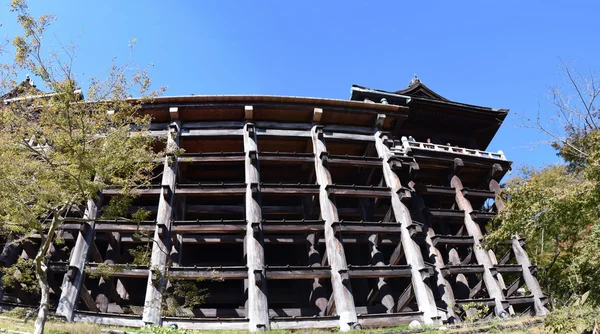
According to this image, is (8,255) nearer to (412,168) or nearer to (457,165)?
(412,168)

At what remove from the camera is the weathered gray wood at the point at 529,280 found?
61.2ft

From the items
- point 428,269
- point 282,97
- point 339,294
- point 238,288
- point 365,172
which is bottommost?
point 339,294

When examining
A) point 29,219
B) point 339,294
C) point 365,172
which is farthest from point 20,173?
point 365,172

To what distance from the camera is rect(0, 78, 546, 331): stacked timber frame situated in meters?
14.9

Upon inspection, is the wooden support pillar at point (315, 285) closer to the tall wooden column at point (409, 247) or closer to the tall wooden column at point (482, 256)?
the tall wooden column at point (409, 247)

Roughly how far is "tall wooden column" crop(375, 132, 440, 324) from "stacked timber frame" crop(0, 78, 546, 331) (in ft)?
0.17

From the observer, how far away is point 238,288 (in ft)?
63.4

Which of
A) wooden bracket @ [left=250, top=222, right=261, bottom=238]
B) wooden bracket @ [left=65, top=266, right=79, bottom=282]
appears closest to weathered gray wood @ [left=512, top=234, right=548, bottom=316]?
wooden bracket @ [left=250, top=222, right=261, bottom=238]

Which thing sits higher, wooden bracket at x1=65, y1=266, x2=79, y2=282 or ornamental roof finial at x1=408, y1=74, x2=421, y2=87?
ornamental roof finial at x1=408, y1=74, x2=421, y2=87

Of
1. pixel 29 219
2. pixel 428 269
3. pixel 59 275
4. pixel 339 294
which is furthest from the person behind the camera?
pixel 59 275

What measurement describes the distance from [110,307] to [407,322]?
1244 centimetres

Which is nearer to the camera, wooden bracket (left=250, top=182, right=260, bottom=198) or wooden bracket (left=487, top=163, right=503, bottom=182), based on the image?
wooden bracket (left=250, top=182, right=260, bottom=198)

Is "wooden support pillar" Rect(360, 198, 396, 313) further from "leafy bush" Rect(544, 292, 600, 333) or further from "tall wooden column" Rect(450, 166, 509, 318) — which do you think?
"leafy bush" Rect(544, 292, 600, 333)

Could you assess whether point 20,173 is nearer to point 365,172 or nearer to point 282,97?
→ point 282,97
